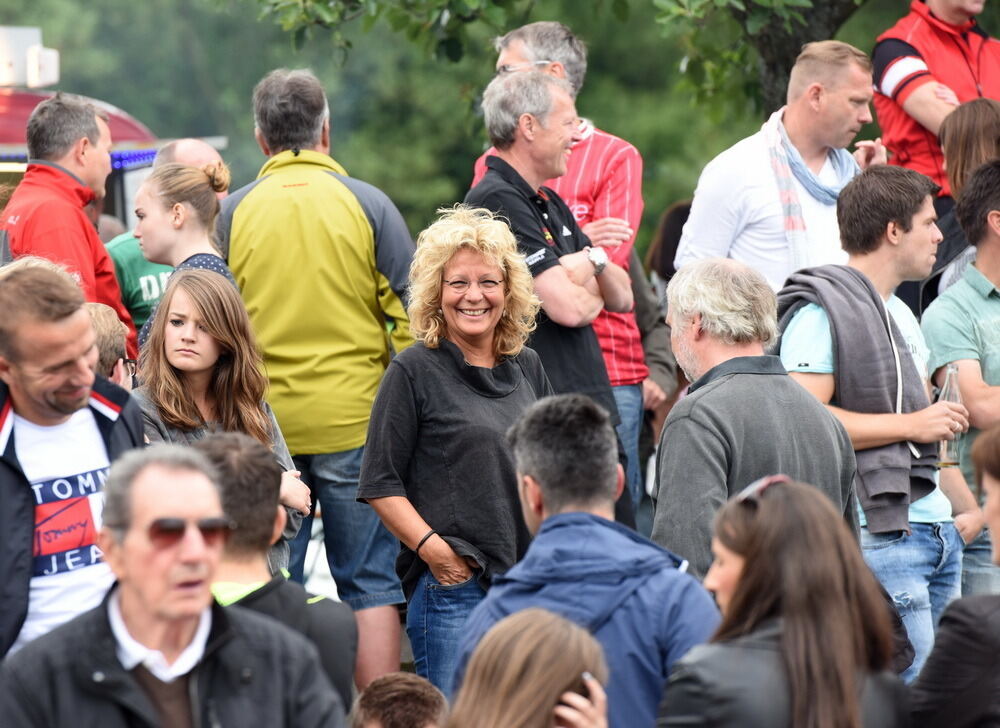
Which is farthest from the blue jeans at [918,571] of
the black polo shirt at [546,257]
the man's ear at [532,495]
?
the man's ear at [532,495]

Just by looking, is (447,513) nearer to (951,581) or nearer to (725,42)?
(951,581)

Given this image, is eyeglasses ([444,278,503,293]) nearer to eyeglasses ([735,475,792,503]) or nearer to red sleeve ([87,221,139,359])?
red sleeve ([87,221,139,359])

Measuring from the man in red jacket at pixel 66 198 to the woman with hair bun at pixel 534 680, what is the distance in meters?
2.95

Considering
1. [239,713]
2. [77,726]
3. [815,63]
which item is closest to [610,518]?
[239,713]

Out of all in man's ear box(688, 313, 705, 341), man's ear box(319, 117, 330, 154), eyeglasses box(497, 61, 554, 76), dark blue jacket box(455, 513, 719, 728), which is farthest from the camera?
eyeglasses box(497, 61, 554, 76)

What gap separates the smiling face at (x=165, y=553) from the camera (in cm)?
281

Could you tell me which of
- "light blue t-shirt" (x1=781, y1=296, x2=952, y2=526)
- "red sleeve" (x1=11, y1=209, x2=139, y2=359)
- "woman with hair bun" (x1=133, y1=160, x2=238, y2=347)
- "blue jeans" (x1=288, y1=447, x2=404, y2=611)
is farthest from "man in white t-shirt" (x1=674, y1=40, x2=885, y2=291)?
"red sleeve" (x1=11, y1=209, x2=139, y2=359)

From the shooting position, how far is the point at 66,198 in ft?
18.8

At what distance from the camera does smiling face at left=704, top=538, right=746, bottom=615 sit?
9.98ft

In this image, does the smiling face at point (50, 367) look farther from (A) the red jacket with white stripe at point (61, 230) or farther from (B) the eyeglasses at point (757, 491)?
(A) the red jacket with white stripe at point (61, 230)

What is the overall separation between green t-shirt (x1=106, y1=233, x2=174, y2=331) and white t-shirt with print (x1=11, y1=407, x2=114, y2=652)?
2544 millimetres

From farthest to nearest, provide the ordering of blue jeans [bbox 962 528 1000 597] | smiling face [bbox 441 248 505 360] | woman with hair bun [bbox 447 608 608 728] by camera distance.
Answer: blue jeans [bbox 962 528 1000 597] → smiling face [bbox 441 248 505 360] → woman with hair bun [bbox 447 608 608 728]

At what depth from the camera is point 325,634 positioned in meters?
3.42

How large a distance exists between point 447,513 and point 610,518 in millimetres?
1324
